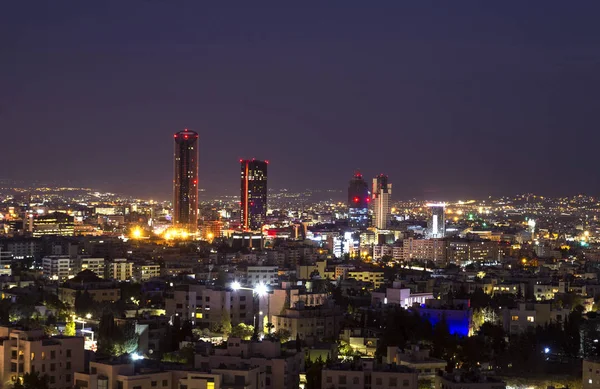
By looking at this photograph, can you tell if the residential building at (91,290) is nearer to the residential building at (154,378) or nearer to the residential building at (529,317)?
the residential building at (529,317)

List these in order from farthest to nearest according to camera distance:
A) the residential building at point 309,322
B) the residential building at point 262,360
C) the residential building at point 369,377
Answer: the residential building at point 309,322
the residential building at point 262,360
the residential building at point 369,377

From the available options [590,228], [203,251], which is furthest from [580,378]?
[590,228]

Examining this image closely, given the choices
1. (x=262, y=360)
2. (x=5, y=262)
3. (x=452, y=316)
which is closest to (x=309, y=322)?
(x=452, y=316)

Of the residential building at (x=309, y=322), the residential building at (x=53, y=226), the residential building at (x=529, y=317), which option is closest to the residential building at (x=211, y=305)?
the residential building at (x=309, y=322)

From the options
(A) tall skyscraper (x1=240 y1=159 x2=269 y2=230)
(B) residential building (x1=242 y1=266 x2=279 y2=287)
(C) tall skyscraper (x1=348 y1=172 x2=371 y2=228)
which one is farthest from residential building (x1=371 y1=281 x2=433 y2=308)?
(C) tall skyscraper (x1=348 y1=172 x2=371 y2=228)

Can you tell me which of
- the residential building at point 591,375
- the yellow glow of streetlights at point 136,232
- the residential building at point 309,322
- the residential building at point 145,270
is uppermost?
the yellow glow of streetlights at point 136,232

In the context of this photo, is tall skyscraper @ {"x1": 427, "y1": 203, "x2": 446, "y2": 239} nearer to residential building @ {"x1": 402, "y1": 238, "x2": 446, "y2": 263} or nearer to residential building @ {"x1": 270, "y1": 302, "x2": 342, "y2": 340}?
residential building @ {"x1": 402, "y1": 238, "x2": 446, "y2": 263}
